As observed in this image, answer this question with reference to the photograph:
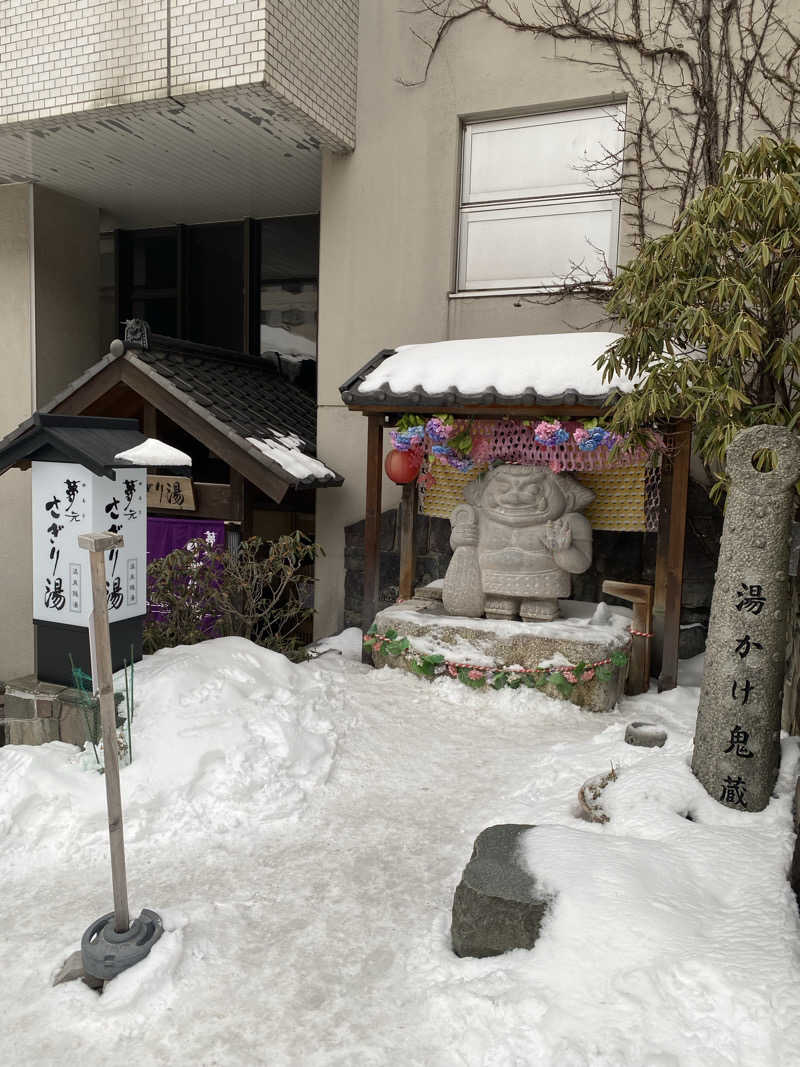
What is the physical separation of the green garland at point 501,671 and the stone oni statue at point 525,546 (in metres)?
0.60

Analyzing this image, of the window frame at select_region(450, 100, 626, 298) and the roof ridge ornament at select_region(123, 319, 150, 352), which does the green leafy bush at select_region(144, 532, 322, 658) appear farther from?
the window frame at select_region(450, 100, 626, 298)

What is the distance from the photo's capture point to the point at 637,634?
6.94 metres

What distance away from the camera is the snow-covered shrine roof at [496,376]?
6.38 metres

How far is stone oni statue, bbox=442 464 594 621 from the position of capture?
6.89 metres

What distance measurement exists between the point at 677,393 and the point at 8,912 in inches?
190

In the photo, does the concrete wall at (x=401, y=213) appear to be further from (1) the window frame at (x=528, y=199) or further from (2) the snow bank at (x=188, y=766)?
(2) the snow bank at (x=188, y=766)

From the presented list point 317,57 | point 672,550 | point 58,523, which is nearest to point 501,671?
point 672,550

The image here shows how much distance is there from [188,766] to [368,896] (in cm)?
145

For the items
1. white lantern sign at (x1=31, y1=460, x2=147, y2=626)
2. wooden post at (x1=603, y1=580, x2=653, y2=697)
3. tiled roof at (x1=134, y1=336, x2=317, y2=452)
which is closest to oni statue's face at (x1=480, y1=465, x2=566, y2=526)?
wooden post at (x1=603, y1=580, x2=653, y2=697)

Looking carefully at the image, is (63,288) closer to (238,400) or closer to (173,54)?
(238,400)

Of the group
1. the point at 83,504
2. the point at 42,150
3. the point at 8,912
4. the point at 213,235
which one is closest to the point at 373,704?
the point at 83,504

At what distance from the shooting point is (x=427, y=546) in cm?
894

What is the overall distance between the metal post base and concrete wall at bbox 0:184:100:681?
8.65 meters

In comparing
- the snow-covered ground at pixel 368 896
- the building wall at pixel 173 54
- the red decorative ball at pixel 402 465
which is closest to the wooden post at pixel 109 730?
the snow-covered ground at pixel 368 896
